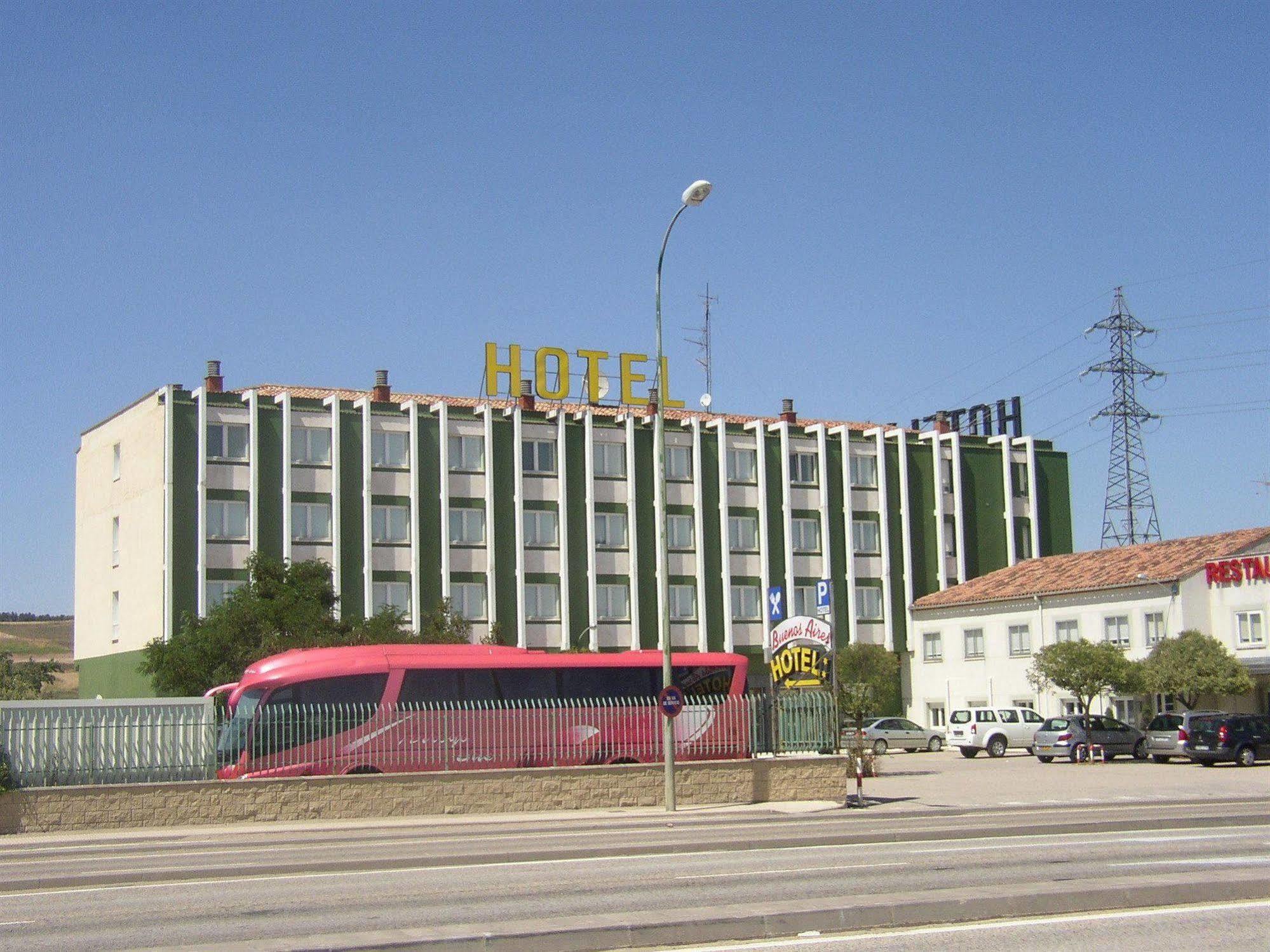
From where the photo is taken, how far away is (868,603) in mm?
67000

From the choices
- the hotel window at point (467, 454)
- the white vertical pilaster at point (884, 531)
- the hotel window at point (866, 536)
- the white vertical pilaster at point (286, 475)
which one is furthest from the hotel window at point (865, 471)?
the white vertical pilaster at point (286, 475)

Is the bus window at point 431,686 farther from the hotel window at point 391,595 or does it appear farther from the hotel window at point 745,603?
the hotel window at point 745,603

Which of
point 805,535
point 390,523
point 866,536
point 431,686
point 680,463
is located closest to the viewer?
point 431,686

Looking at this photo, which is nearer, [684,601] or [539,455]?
[539,455]

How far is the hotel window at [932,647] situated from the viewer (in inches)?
2576

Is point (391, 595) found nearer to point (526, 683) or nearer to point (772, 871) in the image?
point (526, 683)

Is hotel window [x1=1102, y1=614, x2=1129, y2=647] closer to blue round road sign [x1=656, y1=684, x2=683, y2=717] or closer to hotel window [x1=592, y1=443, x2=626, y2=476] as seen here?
hotel window [x1=592, y1=443, x2=626, y2=476]

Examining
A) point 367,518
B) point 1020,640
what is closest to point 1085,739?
point 1020,640

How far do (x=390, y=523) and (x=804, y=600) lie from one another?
19.8 meters

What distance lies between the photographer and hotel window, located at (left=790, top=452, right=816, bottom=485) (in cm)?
6681

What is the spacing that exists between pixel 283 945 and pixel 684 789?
17985 mm

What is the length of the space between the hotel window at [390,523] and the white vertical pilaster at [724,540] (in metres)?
13.8

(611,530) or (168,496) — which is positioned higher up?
(168,496)

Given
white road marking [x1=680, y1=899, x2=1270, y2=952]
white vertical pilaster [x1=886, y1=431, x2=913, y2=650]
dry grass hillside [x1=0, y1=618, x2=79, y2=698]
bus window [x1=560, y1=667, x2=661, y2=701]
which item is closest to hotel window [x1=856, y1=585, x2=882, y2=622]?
white vertical pilaster [x1=886, y1=431, x2=913, y2=650]
